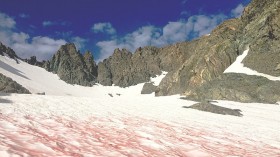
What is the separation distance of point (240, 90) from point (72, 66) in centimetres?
12873

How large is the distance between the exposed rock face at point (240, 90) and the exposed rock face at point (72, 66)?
11392cm

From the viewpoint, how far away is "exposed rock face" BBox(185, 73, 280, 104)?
42.4 metres

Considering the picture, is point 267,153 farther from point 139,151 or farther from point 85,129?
point 85,129

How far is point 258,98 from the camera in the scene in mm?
42531

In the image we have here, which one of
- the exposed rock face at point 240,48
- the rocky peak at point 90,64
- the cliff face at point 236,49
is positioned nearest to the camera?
the exposed rock face at point 240,48

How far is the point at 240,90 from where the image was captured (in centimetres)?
4484

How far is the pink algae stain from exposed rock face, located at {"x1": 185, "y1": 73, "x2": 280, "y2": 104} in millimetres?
29035

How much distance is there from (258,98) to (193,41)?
336 feet

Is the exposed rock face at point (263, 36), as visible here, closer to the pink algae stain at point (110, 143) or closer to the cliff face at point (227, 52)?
the cliff face at point (227, 52)

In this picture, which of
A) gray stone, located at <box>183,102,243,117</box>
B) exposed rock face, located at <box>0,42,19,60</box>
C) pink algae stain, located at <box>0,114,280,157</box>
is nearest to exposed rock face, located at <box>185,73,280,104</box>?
gray stone, located at <box>183,102,243,117</box>

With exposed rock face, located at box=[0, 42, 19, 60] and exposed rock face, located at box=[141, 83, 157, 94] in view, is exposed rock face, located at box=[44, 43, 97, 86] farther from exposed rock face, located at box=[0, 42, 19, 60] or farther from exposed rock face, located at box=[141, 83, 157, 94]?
exposed rock face, located at box=[141, 83, 157, 94]

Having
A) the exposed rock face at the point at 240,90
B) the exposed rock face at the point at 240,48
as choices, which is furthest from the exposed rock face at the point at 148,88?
the exposed rock face at the point at 240,90

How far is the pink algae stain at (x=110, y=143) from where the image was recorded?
26.3ft

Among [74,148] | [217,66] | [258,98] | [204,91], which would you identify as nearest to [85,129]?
[74,148]
